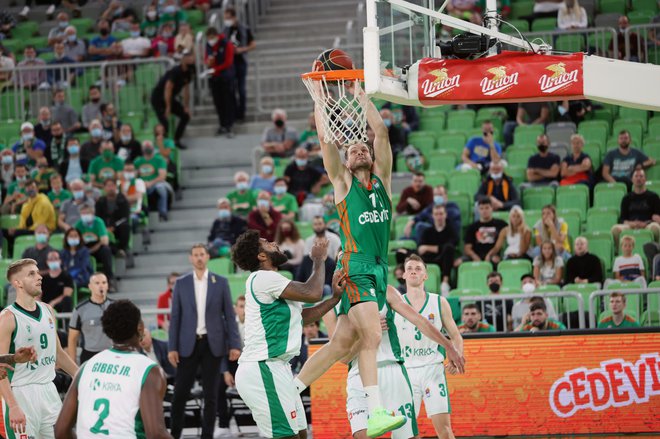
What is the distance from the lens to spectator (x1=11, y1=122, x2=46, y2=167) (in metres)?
20.3

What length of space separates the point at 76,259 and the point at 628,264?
8.03 m

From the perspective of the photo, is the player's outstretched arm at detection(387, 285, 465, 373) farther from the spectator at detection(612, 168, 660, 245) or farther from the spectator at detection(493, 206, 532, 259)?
the spectator at detection(612, 168, 660, 245)

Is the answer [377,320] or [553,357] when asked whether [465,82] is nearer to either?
[377,320]

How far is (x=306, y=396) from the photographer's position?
47.7 feet

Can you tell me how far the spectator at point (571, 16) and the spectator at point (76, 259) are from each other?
9008 mm

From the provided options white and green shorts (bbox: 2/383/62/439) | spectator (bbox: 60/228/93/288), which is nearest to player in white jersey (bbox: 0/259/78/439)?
white and green shorts (bbox: 2/383/62/439)

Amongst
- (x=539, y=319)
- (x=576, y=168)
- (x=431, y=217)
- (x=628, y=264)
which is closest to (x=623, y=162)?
(x=576, y=168)

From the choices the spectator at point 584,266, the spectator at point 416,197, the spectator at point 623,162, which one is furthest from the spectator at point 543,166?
the spectator at point 584,266

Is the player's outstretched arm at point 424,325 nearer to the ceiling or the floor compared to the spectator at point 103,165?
nearer to the floor

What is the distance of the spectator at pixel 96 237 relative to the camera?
18.0 m

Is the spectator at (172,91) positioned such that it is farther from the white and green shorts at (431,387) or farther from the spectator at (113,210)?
the white and green shorts at (431,387)

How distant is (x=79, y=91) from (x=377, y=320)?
14460 millimetres

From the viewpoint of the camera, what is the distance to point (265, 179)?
18953 mm

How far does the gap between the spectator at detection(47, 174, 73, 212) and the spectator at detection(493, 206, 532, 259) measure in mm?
7286
